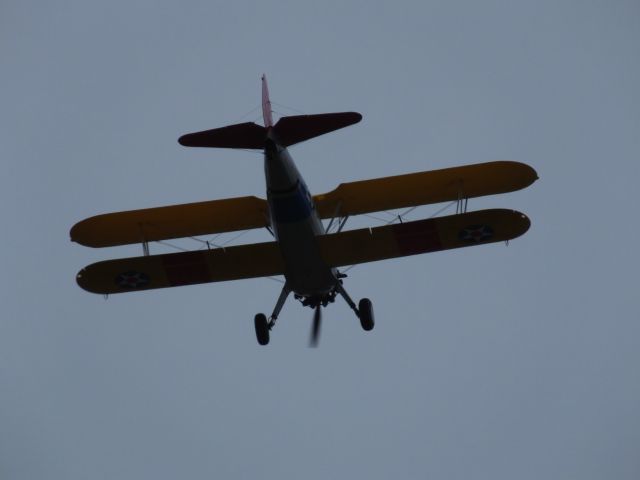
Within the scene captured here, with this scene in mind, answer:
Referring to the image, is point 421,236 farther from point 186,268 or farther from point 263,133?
point 186,268

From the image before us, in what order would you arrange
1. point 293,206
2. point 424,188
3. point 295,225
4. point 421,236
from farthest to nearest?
point 424,188, point 421,236, point 295,225, point 293,206

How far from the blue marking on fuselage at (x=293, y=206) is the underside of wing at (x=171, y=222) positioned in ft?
4.17

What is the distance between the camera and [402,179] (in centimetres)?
1678

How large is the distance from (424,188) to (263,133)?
138 inches

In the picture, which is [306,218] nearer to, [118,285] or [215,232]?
[215,232]

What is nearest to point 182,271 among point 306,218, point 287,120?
point 306,218

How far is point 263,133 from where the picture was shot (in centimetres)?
1468

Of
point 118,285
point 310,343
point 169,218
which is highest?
point 169,218

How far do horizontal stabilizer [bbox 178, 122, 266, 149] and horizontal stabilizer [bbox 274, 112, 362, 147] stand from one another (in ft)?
0.96

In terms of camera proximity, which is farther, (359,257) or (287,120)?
(359,257)

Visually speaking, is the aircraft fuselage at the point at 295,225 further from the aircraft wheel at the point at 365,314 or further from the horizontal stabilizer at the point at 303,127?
the aircraft wheel at the point at 365,314

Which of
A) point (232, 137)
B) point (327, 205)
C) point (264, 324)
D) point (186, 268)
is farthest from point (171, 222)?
point (232, 137)

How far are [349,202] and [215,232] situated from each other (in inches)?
96.1

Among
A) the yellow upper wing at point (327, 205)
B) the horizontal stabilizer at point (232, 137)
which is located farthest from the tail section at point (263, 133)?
the yellow upper wing at point (327, 205)
